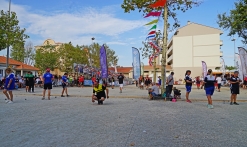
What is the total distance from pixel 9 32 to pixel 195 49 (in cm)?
4531

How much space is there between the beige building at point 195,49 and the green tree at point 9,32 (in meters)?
39.3

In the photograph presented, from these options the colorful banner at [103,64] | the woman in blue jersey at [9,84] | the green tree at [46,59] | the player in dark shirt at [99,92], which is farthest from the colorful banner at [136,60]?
the green tree at [46,59]

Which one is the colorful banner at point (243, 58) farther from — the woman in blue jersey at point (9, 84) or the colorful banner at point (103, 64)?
the woman in blue jersey at point (9, 84)

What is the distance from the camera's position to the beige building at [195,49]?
5572 cm

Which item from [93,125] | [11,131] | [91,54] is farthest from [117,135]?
[91,54]

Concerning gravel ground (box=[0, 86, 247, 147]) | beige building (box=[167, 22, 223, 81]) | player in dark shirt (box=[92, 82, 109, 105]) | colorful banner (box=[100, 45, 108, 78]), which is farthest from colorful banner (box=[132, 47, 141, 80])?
beige building (box=[167, 22, 223, 81])

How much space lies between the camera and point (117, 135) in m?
5.00

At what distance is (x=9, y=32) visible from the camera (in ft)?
78.5

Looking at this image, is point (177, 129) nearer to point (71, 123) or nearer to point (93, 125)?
point (93, 125)

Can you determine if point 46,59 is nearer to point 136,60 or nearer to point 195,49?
point 195,49

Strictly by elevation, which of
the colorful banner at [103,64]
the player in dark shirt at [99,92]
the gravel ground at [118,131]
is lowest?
the gravel ground at [118,131]

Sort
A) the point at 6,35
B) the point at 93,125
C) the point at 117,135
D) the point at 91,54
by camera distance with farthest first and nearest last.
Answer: the point at 91,54, the point at 6,35, the point at 93,125, the point at 117,135

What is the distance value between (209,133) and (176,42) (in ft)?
184

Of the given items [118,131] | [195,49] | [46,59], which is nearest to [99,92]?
[118,131]
